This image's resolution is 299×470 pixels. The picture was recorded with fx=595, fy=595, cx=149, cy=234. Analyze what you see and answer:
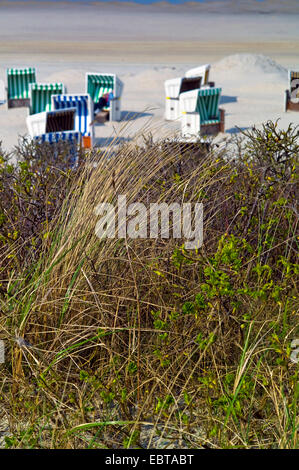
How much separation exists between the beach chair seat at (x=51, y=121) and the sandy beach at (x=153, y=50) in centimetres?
107

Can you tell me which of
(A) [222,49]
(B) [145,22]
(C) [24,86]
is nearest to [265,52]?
(A) [222,49]

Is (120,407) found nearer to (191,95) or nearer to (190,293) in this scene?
(190,293)

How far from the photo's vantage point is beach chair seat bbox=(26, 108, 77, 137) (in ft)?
Answer: 33.4

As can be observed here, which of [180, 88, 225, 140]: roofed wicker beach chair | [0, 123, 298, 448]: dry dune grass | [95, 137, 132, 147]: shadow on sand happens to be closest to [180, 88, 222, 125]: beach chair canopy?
[180, 88, 225, 140]: roofed wicker beach chair

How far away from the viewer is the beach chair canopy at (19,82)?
16.7 metres

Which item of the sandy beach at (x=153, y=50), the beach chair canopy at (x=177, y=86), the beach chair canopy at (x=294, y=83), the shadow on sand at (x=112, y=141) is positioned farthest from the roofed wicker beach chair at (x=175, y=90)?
the beach chair canopy at (x=294, y=83)

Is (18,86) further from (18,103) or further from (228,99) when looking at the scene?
(228,99)

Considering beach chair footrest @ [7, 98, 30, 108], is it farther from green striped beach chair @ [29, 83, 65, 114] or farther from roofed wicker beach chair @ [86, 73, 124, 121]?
green striped beach chair @ [29, 83, 65, 114]

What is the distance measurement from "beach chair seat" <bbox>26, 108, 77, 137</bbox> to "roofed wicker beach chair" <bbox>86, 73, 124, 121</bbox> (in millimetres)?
4128

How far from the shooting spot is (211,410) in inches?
96.9

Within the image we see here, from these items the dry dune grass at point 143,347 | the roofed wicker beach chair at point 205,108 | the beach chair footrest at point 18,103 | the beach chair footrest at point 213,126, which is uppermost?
the dry dune grass at point 143,347

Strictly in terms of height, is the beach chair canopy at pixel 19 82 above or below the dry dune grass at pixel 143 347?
below

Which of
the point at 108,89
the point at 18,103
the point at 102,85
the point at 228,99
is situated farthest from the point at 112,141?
the point at 228,99

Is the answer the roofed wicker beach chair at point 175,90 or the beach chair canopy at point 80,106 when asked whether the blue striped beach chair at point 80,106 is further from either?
the roofed wicker beach chair at point 175,90
